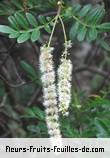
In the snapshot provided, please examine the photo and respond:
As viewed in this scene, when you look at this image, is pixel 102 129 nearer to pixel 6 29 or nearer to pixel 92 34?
pixel 92 34

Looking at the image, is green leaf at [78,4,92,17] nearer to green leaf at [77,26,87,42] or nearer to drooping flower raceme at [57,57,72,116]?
green leaf at [77,26,87,42]

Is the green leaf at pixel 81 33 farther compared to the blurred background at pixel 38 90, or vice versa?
the blurred background at pixel 38 90

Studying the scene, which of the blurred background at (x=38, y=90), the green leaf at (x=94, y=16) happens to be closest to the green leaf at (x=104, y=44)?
the blurred background at (x=38, y=90)

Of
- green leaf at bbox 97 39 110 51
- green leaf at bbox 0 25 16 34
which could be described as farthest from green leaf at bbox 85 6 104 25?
green leaf at bbox 0 25 16 34

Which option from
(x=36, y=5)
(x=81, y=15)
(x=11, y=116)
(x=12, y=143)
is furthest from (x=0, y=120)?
(x=81, y=15)

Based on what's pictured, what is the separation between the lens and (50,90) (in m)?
1.21

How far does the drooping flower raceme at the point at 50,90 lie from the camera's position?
120 cm

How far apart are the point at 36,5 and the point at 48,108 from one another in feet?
1.60

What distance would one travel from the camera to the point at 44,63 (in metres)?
1.20

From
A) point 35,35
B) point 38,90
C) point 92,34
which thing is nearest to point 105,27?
point 92,34

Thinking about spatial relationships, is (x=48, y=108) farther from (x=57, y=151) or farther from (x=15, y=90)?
(x=15, y=90)

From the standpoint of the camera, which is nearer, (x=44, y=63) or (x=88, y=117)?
(x=44, y=63)

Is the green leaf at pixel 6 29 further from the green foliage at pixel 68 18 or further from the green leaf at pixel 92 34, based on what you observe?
the green leaf at pixel 92 34

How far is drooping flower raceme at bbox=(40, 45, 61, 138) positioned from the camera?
1.20 metres
